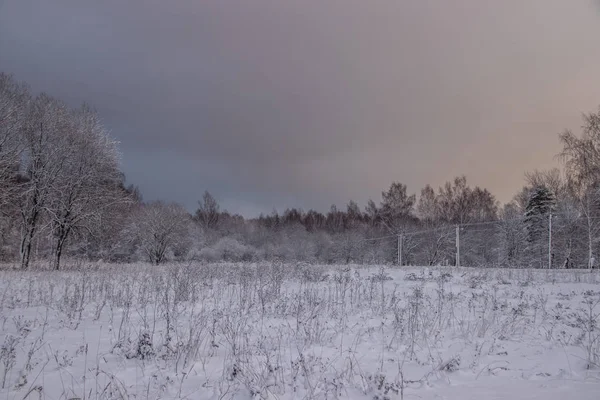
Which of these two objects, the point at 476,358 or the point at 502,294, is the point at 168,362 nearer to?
the point at 476,358

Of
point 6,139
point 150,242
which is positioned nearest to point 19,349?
point 6,139

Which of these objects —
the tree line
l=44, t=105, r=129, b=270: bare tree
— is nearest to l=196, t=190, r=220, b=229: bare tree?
the tree line

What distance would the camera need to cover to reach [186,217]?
36656 mm

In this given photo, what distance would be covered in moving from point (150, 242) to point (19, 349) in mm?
30912

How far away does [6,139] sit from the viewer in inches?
753

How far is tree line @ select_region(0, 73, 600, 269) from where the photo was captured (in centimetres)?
2061

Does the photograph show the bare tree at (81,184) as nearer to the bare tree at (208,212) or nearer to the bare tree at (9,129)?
the bare tree at (9,129)

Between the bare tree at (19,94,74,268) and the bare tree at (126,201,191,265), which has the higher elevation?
the bare tree at (19,94,74,268)

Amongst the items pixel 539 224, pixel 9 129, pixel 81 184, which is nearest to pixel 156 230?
pixel 81 184

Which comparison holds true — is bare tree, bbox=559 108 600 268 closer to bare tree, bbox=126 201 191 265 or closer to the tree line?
the tree line

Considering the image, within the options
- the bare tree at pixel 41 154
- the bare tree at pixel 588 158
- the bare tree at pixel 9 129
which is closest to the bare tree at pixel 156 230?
the bare tree at pixel 41 154

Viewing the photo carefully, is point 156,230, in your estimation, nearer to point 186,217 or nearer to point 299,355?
point 186,217

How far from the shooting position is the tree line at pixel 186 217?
20.6 m

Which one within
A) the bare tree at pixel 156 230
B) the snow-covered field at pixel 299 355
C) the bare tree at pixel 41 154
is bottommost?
the snow-covered field at pixel 299 355
